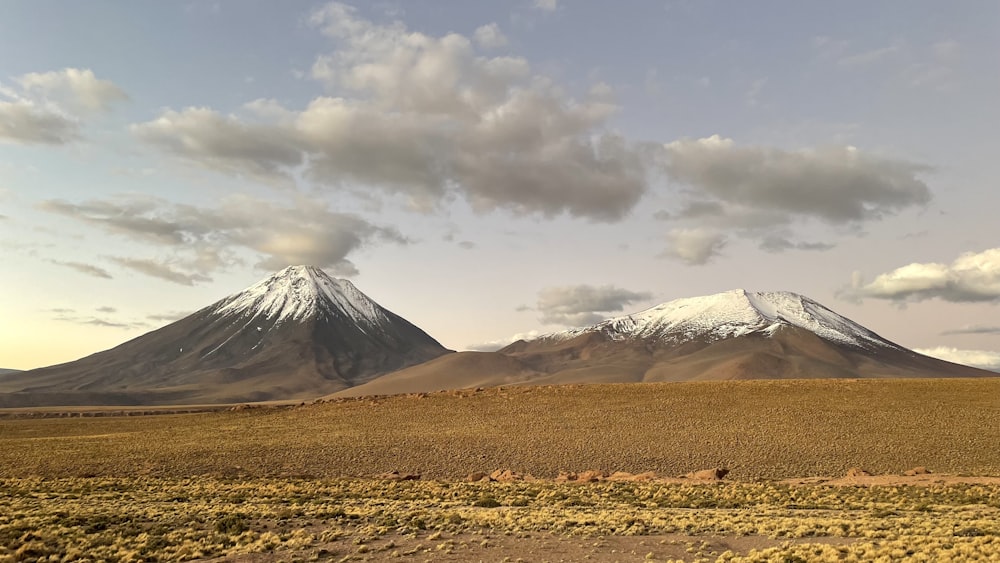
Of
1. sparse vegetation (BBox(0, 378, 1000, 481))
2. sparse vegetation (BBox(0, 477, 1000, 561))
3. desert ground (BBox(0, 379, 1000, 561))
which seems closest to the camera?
sparse vegetation (BBox(0, 477, 1000, 561))

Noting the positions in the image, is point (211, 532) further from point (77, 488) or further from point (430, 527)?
point (77, 488)

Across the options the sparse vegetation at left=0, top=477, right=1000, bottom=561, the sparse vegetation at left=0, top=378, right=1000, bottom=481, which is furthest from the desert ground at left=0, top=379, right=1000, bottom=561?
the sparse vegetation at left=0, top=378, right=1000, bottom=481

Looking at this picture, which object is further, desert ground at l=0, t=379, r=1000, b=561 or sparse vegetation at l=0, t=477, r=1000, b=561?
desert ground at l=0, t=379, r=1000, b=561

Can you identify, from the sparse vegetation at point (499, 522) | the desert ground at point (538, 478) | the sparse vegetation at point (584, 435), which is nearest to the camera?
the sparse vegetation at point (499, 522)

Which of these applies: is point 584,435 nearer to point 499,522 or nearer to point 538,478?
point 538,478

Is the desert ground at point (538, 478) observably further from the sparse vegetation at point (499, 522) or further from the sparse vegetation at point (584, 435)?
the sparse vegetation at point (584, 435)

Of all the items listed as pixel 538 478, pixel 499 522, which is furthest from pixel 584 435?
pixel 499 522

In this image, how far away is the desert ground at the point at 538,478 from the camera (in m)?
16.5

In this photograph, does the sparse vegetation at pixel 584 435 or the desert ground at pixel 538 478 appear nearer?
the desert ground at pixel 538 478

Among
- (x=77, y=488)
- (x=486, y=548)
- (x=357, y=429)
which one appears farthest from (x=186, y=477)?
(x=486, y=548)

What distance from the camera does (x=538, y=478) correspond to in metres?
36.6

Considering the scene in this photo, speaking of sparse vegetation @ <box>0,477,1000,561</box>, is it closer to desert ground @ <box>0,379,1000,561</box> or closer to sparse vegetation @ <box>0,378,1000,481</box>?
desert ground @ <box>0,379,1000,561</box>

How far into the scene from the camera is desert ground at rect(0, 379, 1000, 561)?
16.5 m

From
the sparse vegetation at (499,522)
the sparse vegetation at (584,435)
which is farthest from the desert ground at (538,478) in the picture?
the sparse vegetation at (584,435)
